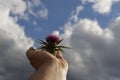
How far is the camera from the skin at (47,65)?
1180 centimetres

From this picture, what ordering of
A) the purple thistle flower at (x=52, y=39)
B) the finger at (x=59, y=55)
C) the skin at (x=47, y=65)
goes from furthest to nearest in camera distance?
1. the purple thistle flower at (x=52, y=39)
2. the finger at (x=59, y=55)
3. the skin at (x=47, y=65)

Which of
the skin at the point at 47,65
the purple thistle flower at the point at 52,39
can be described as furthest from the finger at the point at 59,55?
the purple thistle flower at the point at 52,39

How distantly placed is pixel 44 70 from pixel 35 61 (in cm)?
67

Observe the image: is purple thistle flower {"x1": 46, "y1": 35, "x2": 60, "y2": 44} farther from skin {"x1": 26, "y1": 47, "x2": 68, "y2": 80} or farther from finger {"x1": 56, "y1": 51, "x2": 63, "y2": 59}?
skin {"x1": 26, "y1": 47, "x2": 68, "y2": 80}

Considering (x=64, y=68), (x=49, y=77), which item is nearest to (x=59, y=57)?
(x=64, y=68)

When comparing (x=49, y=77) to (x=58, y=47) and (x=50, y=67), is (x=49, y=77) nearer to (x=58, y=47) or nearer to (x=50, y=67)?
(x=50, y=67)

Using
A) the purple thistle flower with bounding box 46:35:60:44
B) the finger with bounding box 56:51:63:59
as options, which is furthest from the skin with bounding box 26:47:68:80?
the purple thistle flower with bounding box 46:35:60:44

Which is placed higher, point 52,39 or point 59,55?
point 52,39

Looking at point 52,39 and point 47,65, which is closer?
point 47,65

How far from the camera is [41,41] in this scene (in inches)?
559

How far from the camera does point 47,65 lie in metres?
12.1

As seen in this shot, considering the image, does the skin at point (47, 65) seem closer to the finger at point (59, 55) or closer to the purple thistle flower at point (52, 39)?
the finger at point (59, 55)

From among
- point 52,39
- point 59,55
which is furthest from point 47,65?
point 52,39

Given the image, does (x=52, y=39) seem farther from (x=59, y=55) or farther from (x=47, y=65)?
(x=47, y=65)
